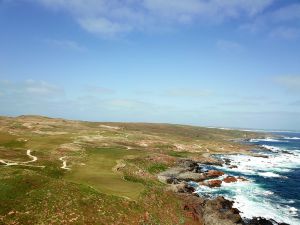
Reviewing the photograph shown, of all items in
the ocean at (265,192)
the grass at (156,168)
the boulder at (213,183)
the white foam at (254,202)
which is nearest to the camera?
the white foam at (254,202)

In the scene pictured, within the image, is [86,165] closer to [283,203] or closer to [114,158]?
[114,158]

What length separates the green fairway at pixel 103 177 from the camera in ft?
163

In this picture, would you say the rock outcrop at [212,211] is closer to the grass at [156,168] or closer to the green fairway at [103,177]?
the green fairway at [103,177]

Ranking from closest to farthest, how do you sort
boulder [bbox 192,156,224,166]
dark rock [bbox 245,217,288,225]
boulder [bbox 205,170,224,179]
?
dark rock [bbox 245,217,288,225]
boulder [bbox 205,170,224,179]
boulder [bbox 192,156,224,166]

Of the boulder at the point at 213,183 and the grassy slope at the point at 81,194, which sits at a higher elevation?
the grassy slope at the point at 81,194

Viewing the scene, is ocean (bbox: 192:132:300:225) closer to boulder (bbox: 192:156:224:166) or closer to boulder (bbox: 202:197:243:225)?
boulder (bbox: 202:197:243:225)

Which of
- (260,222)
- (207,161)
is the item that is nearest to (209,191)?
(260,222)

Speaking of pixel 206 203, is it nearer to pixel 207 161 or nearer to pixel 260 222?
pixel 260 222

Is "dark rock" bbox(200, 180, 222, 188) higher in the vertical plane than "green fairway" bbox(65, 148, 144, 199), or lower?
lower

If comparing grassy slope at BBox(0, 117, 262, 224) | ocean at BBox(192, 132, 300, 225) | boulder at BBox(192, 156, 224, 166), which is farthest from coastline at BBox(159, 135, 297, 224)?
grassy slope at BBox(0, 117, 262, 224)

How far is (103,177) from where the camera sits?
2318 inches

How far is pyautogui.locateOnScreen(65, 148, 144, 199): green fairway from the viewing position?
49.7m

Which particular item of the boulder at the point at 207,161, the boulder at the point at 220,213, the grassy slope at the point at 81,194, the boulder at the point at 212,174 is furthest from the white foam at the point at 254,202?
the boulder at the point at 207,161

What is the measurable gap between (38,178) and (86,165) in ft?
77.4
